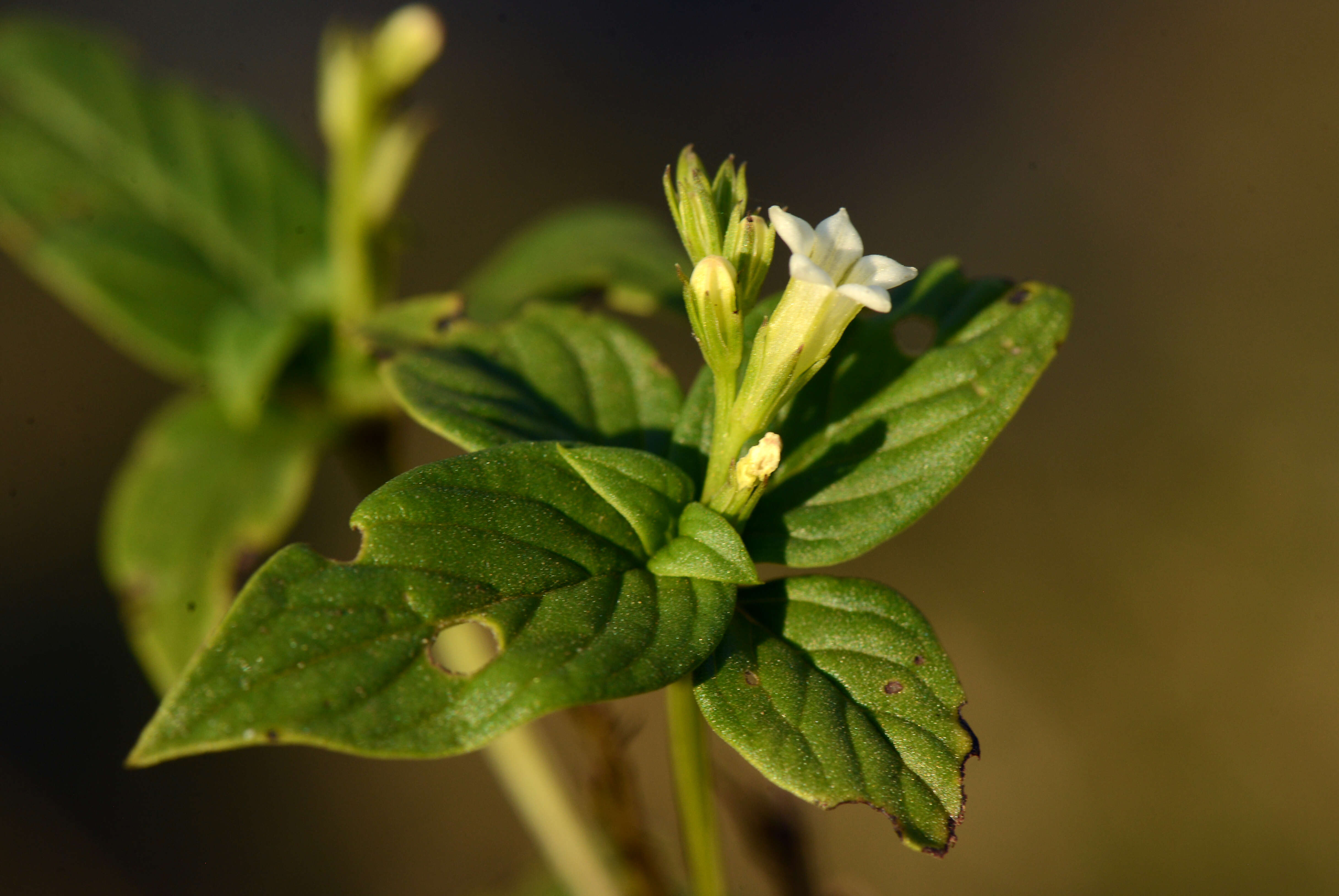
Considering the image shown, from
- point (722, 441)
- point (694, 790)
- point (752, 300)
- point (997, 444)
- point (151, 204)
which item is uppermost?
point (151, 204)

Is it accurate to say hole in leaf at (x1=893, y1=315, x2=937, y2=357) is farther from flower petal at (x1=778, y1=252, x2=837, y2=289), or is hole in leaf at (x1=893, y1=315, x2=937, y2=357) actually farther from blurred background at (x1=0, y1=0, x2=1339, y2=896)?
blurred background at (x1=0, y1=0, x2=1339, y2=896)

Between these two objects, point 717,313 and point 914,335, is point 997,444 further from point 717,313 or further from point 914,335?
point 717,313

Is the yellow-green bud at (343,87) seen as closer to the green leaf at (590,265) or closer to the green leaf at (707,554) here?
the green leaf at (590,265)

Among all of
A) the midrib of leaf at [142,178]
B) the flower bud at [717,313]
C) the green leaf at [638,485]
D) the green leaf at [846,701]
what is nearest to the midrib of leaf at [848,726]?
the green leaf at [846,701]

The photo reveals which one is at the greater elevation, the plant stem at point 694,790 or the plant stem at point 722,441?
the plant stem at point 722,441

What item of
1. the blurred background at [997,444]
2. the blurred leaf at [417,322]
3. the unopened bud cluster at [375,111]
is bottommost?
the blurred background at [997,444]

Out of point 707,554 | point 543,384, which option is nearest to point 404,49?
point 543,384
